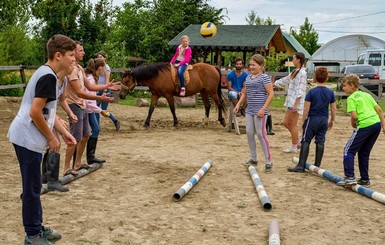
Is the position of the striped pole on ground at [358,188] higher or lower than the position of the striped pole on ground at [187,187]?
lower

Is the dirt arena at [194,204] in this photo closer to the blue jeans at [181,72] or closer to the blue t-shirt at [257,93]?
the blue t-shirt at [257,93]

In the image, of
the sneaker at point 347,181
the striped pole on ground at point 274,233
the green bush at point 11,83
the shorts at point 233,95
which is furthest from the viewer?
the green bush at point 11,83

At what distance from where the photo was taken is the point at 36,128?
11.9 ft

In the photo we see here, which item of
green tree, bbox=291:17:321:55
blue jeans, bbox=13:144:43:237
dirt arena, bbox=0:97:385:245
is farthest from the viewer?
green tree, bbox=291:17:321:55

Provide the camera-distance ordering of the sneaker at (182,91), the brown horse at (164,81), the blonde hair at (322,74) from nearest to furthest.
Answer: the blonde hair at (322,74) → the brown horse at (164,81) → the sneaker at (182,91)

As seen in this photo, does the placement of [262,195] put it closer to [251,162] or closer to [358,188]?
[358,188]

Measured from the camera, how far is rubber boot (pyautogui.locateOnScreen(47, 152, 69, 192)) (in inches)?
216

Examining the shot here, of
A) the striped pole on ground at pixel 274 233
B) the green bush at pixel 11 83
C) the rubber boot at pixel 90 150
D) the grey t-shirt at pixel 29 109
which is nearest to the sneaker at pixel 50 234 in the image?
the grey t-shirt at pixel 29 109

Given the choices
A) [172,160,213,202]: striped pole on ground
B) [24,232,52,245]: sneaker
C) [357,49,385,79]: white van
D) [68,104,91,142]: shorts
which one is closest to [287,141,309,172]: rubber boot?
[172,160,213,202]: striped pole on ground

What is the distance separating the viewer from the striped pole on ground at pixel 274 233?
3757 mm

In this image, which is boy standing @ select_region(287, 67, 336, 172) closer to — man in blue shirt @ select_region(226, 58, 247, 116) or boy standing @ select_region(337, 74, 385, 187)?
boy standing @ select_region(337, 74, 385, 187)

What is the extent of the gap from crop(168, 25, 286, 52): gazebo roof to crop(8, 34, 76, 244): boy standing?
2429 centimetres

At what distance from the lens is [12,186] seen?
5.82 m

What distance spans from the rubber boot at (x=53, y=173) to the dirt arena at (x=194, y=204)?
121 mm
